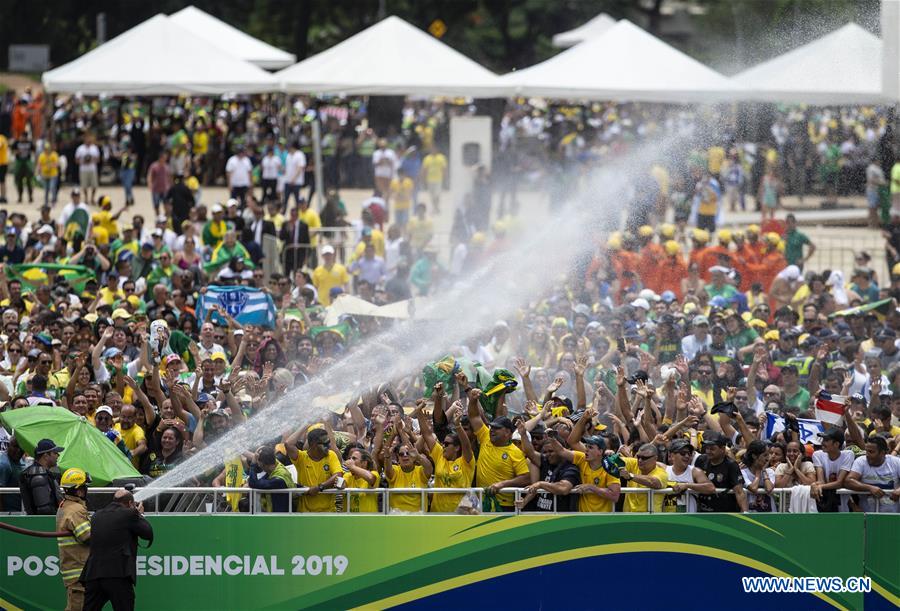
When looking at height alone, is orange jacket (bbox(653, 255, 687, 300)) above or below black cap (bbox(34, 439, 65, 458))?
above

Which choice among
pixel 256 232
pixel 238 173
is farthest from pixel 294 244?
pixel 238 173

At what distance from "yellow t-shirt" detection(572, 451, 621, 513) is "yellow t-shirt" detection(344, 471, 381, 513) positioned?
1.53 m

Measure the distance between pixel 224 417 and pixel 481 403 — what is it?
2103 mm

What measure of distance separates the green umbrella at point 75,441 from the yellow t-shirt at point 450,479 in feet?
7.43

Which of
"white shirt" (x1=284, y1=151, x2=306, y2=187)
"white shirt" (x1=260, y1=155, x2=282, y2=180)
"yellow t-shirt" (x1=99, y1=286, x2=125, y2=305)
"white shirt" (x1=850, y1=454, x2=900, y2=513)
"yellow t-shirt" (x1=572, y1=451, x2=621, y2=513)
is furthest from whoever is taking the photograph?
"white shirt" (x1=260, y1=155, x2=282, y2=180)

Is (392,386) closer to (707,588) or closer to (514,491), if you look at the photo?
(514,491)

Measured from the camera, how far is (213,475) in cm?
1236

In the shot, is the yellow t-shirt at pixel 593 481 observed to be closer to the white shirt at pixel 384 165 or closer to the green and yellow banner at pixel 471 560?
the green and yellow banner at pixel 471 560

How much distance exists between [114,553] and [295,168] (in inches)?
695

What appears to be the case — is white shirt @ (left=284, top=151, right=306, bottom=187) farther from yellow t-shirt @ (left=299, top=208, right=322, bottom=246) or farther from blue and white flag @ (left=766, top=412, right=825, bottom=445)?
blue and white flag @ (left=766, top=412, right=825, bottom=445)

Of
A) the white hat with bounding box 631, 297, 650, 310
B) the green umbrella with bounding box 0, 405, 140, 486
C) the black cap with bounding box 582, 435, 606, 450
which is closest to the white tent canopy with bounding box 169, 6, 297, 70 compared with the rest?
the white hat with bounding box 631, 297, 650, 310

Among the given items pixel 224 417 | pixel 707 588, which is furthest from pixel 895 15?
pixel 224 417

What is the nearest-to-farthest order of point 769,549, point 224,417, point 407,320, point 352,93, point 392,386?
point 769,549 < point 224,417 < point 392,386 < point 407,320 < point 352,93

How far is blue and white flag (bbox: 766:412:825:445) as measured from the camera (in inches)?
507
